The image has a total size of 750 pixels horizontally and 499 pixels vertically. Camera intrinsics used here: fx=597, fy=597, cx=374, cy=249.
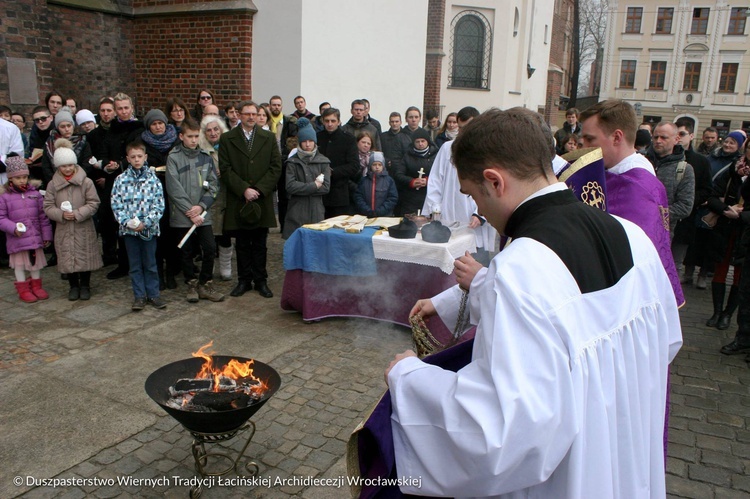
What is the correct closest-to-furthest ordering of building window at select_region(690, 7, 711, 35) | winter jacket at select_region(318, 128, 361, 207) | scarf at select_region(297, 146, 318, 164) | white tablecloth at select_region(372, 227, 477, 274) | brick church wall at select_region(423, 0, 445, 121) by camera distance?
white tablecloth at select_region(372, 227, 477, 274) < scarf at select_region(297, 146, 318, 164) < winter jacket at select_region(318, 128, 361, 207) < brick church wall at select_region(423, 0, 445, 121) < building window at select_region(690, 7, 711, 35)

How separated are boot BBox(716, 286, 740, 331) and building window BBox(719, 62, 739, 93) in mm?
47633

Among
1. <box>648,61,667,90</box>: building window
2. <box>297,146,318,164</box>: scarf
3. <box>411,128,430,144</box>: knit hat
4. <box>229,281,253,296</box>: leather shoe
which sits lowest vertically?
<box>229,281,253,296</box>: leather shoe

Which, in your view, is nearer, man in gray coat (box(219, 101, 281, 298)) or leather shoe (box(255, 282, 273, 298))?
man in gray coat (box(219, 101, 281, 298))

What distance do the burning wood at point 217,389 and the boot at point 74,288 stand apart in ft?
11.4

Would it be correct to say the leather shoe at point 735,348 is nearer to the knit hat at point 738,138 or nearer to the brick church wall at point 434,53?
the knit hat at point 738,138

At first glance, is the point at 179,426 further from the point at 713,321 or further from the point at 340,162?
the point at 713,321

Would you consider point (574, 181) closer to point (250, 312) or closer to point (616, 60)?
point (250, 312)

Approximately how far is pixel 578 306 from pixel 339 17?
1051 centimetres

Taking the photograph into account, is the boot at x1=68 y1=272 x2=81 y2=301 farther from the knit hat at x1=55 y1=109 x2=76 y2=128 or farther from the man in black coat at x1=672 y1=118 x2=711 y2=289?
the man in black coat at x1=672 y1=118 x2=711 y2=289

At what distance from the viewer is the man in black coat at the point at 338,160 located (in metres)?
7.73

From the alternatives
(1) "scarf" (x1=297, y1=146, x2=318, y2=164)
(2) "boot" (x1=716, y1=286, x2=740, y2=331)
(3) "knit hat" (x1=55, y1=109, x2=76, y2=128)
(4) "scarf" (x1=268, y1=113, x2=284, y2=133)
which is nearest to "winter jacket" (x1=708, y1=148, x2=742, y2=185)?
(2) "boot" (x1=716, y1=286, x2=740, y2=331)

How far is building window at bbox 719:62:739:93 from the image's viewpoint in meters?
45.9

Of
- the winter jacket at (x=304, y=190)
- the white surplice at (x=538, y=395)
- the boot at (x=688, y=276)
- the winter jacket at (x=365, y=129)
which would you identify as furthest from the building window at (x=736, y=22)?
the white surplice at (x=538, y=395)

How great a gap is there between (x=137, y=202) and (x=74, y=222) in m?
0.76
